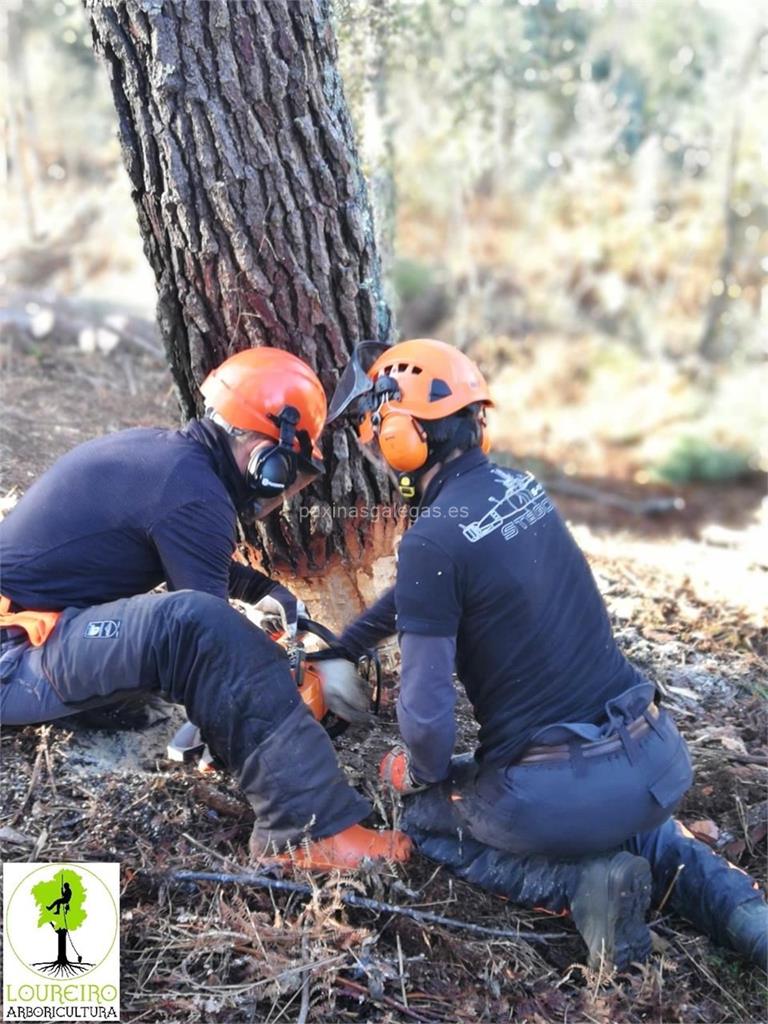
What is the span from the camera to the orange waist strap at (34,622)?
3.43 m

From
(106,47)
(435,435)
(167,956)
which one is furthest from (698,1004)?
(106,47)

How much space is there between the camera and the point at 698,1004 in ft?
9.93

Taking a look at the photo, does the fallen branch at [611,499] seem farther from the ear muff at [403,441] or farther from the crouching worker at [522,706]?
the ear muff at [403,441]

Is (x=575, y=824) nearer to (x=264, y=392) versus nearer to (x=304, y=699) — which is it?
(x=304, y=699)

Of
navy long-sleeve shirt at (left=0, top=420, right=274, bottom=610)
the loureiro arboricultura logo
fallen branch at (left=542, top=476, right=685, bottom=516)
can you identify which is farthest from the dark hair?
fallen branch at (left=542, top=476, right=685, bottom=516)

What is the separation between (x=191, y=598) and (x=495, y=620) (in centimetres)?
99

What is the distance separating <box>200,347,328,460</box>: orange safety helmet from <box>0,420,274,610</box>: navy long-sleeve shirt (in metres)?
0.17

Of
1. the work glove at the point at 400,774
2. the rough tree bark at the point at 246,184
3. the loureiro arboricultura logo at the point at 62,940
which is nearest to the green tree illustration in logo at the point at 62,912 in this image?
the loureiro arboricultura logo at the point at 62,940

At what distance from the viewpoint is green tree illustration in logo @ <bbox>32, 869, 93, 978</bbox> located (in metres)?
2.77

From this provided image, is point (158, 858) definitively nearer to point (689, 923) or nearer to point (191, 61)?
point (689, 923)

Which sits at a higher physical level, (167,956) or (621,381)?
(167,956)

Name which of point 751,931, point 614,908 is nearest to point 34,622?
point 614,908

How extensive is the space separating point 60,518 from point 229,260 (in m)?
1.13

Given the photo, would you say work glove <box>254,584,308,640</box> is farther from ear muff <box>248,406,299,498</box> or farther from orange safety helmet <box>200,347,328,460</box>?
orange safety helmet <box>200,347,328,460</box>
